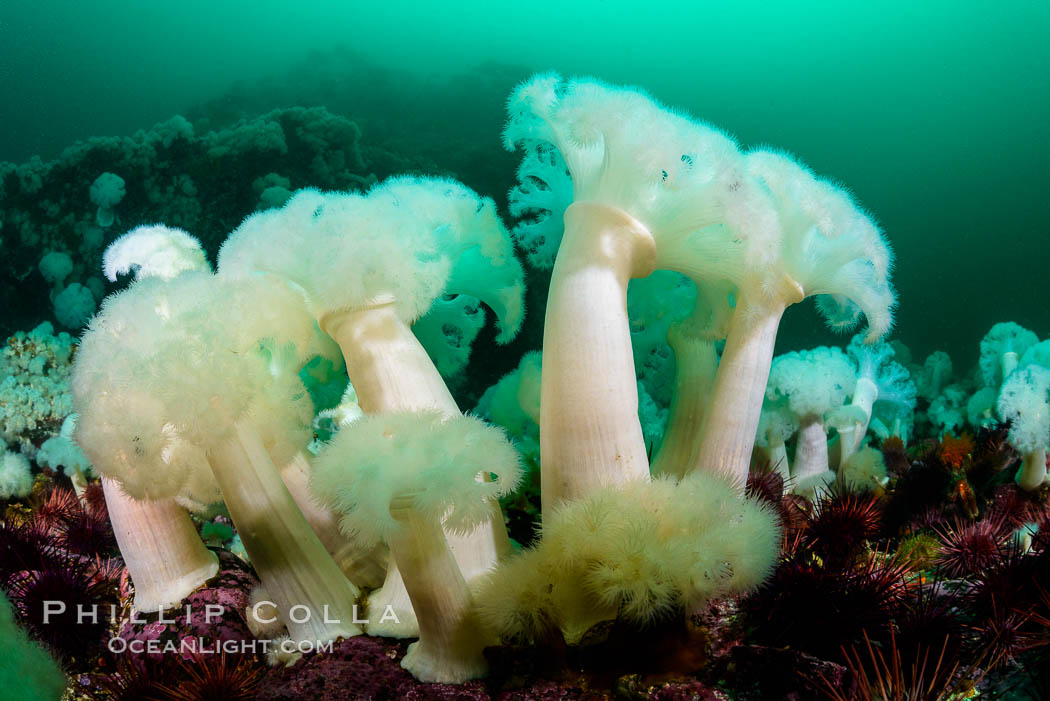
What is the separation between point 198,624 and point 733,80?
3379 centimetres

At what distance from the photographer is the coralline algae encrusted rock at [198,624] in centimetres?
184

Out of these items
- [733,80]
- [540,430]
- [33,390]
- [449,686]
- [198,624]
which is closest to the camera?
[449,686]

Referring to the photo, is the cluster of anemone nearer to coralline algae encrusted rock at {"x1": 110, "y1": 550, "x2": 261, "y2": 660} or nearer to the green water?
coralline algae encrusted rock at {"x1": 110, "y1": 550, "x2": 261, "y2": 660}

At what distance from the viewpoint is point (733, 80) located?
29.0 m

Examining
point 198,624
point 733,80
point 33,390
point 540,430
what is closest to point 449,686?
point 198,624

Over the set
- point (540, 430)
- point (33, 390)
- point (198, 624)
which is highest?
point (33, 390)

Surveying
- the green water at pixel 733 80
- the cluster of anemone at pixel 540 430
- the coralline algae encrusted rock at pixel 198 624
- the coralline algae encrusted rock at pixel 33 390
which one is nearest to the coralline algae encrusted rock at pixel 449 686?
the cluster of anemone at pixel 540 430

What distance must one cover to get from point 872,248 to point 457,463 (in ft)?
7.61

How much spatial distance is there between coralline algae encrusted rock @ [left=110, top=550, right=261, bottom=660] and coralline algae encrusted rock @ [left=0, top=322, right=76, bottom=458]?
15.4 feet

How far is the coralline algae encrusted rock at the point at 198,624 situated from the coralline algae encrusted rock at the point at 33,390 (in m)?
4.70

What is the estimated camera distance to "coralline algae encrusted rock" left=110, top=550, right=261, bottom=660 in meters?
1.84

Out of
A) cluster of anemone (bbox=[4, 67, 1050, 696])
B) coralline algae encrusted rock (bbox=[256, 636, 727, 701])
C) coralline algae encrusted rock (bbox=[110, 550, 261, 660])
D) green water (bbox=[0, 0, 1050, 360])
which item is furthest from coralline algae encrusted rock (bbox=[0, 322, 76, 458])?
green water (bbox=[0, 0, 1050, 360])

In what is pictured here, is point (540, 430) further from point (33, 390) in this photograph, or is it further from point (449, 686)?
point (33, 390)

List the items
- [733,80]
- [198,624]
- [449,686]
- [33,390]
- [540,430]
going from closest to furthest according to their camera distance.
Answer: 1. [449,686]
2. [198,624]
3. [540,430]
4. [33,390]
5. [733,80]
